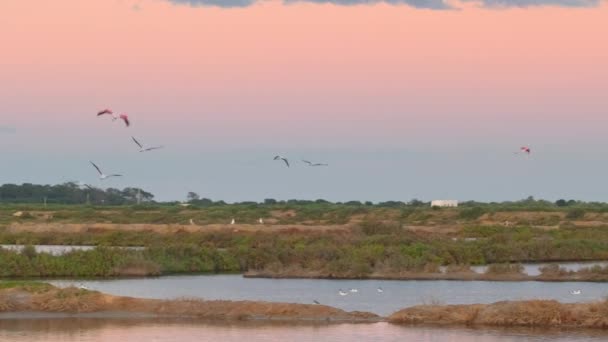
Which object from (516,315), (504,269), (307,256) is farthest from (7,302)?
(504,269)

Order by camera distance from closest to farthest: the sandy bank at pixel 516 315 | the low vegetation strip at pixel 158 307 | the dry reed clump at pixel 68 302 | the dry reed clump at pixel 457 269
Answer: the sandy bank at pixel 516 315, the low vegetation strip at pixel 158 307, the dry reed clump at pixel 68 302, the dry reed clump at pixel 457 269

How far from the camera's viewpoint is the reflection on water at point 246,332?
3331cm

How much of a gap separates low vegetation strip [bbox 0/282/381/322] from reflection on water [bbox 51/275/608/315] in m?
3.39

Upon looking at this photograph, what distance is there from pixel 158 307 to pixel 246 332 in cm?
453

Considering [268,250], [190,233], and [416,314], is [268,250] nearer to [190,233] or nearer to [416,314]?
[190,233]

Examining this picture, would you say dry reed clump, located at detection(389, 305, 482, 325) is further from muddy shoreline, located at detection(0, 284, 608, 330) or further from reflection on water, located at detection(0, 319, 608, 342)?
reflection on water, located at detection(0, 319, 608, 342)

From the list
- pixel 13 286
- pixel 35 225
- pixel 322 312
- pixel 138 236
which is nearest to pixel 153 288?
pixel 13 286

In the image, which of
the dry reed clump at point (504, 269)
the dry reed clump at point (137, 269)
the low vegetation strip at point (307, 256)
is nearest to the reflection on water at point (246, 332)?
the low vegetation strip at point (307, 256)

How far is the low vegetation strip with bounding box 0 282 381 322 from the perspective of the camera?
37219 millimetres

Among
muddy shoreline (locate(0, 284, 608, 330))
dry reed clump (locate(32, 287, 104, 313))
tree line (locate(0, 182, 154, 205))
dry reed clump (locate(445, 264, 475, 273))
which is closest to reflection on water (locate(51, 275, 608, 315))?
dry reed clump (locate(445, 264, 475, 273))

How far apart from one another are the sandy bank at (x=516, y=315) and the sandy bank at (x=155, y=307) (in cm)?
134

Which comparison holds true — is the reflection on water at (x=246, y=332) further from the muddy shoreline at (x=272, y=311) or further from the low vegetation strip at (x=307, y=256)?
the low vegetation strip at (x=307, y=256)

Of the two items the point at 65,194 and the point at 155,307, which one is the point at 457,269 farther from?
the point at 65,194

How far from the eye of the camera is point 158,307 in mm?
38375
